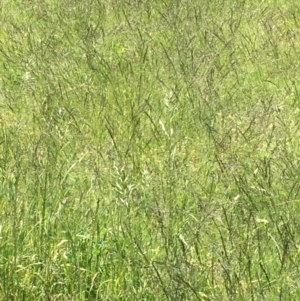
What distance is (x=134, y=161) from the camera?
331cm

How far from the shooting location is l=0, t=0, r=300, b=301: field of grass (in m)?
2.38

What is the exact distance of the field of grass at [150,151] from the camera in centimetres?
238

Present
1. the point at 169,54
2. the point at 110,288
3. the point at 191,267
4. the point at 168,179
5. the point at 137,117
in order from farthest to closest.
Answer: the point at 169,54 < the point at 137,117 < the point at 168,179 < the point at 110,288 < the point at 191,267

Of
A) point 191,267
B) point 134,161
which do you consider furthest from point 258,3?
point 191,267

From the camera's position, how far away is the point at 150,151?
3477 millimetres

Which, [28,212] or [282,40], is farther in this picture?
[282,40]

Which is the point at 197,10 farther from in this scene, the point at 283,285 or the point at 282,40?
the point at 283,285

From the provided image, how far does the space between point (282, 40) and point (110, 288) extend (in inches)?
119

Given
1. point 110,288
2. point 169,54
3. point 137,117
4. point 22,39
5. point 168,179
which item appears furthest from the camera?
point 22,39

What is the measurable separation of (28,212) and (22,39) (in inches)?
97.3

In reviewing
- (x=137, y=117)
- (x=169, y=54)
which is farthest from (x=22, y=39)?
(x=137, y=117)

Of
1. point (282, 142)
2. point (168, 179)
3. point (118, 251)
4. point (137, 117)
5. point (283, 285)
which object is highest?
point (137, 117)

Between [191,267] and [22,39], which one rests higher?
[22,39]

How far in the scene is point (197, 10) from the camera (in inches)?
205
